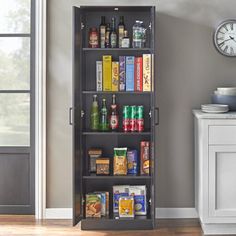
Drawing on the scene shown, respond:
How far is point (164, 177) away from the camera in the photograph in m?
4.06

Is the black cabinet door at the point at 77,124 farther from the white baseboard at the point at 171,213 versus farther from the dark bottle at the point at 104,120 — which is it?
the white baseboard at the point at 171,213

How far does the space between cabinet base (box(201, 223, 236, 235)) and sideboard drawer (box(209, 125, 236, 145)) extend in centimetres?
65

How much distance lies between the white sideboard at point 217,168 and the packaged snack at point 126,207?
1.82 feet

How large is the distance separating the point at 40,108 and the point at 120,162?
2.67 feet

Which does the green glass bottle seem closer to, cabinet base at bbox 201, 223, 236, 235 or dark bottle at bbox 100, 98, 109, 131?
dark bottle at bbox 100, 98, 109, 131

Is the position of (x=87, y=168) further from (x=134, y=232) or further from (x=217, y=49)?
(x=217, y=49)

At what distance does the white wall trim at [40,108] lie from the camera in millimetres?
3969

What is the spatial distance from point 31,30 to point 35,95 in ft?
1.81

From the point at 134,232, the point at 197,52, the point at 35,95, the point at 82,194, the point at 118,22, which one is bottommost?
the point at 134,232

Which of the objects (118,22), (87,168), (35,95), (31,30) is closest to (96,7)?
(118,22)

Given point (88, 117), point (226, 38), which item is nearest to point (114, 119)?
point (88, 117)

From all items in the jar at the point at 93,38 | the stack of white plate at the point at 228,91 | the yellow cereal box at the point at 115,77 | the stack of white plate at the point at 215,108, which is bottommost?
the stack of white plate at the point at 215,108

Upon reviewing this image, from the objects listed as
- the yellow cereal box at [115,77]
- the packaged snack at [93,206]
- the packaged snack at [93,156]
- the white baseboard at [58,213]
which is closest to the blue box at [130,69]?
the yellow cereal box at [115,77]

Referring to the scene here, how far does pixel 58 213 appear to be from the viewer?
408cm
